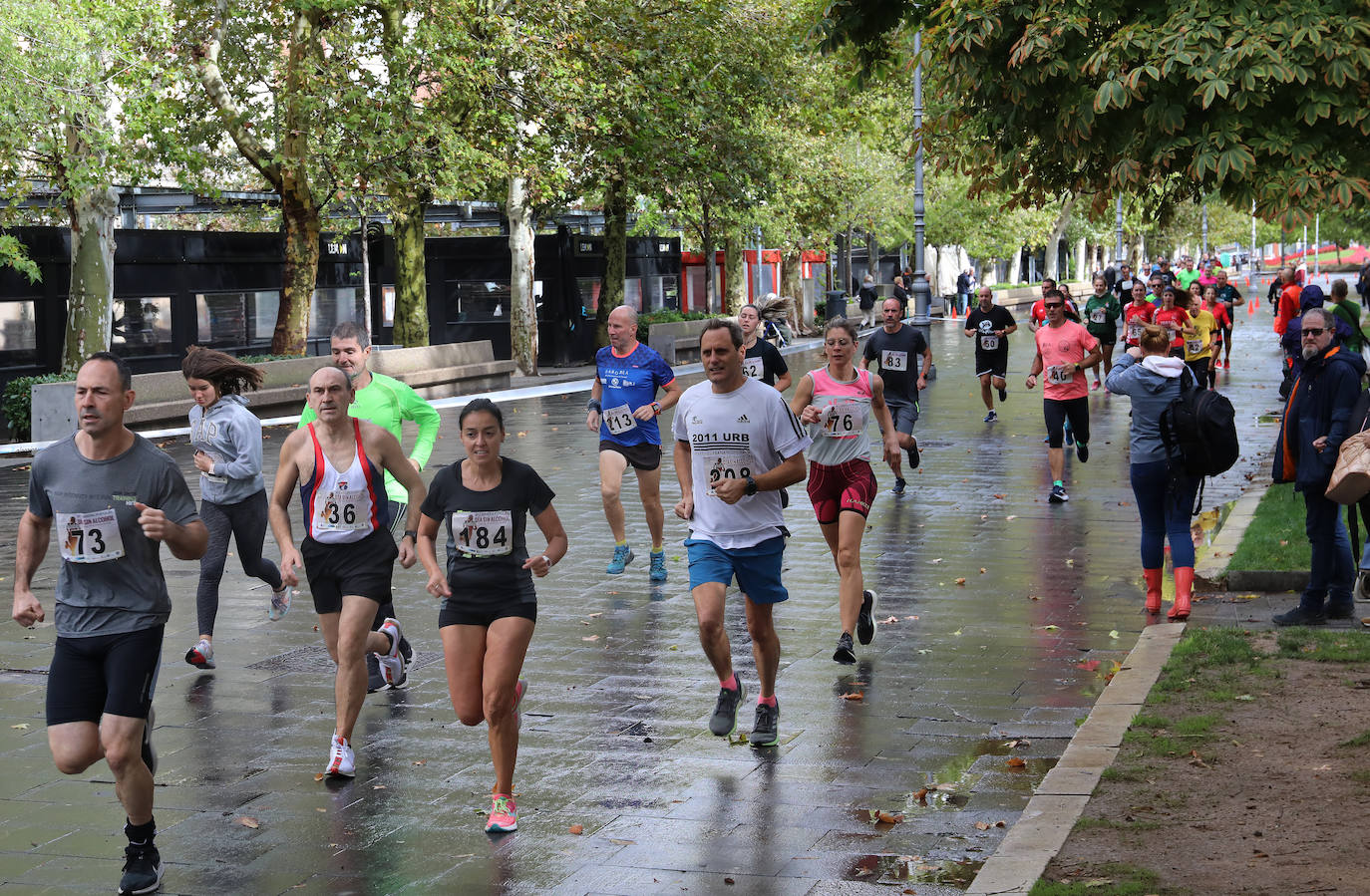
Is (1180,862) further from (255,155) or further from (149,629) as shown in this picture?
(255,155)

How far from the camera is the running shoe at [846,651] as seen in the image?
860cm

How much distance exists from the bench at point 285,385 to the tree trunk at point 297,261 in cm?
64

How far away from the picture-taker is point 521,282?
1315 inches

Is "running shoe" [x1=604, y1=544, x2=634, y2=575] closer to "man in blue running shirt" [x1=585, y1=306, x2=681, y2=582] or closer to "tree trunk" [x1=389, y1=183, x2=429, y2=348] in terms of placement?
"man in blue running shirt" [x1=585, y1=306, x2=681, y2=582]

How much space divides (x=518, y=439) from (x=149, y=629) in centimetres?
1501

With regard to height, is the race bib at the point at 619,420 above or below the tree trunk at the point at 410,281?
below

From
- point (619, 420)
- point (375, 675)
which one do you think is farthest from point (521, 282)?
point (375, 675)

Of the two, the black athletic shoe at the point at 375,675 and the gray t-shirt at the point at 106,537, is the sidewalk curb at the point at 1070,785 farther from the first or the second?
the black athletic shoe at the point at 375,675

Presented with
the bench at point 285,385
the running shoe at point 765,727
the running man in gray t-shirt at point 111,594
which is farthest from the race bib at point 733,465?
the bench at point 285,385

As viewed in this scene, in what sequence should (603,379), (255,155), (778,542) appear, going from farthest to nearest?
(255,155)
(603,379)
(778,542)

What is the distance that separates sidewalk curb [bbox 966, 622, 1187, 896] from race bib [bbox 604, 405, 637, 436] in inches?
152

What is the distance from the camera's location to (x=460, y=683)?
6242mm

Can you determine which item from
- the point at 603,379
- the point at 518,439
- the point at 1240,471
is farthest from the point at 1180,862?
the point at 518,439

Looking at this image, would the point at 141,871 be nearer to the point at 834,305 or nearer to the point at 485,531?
the point at 485,531
